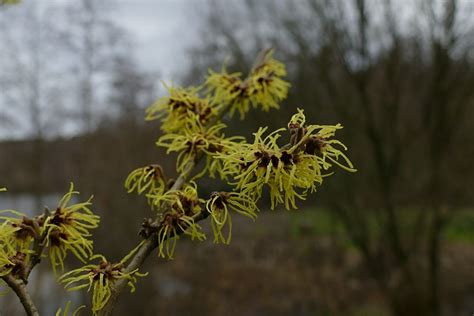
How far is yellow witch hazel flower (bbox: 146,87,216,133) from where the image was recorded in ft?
2.72

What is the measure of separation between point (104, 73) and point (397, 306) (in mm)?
7872

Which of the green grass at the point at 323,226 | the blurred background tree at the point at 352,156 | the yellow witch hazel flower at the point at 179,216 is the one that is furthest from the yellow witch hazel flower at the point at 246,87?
the green grass at the point at 323,226

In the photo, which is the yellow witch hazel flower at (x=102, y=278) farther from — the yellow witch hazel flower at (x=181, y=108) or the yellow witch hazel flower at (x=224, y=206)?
the yellow witch hazel flower at (x=181, y=108)

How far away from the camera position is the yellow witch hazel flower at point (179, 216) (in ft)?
2.09

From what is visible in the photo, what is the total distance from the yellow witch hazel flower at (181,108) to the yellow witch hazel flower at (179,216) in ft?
0.61

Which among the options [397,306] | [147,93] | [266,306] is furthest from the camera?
[147,93]

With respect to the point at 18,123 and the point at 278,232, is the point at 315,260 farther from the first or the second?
the point at 18,123

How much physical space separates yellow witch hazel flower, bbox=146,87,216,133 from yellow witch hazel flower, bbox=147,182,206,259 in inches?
7.4

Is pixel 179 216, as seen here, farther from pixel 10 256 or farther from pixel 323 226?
pixel 323 226

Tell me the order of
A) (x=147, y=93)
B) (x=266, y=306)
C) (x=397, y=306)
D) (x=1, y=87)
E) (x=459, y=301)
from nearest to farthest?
(x=397, y=306), (x=459, y=301), (x=266, y=306), (x=147, y=93), (x=1, y=87)

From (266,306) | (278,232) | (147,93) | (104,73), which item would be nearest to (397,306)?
(266,306)

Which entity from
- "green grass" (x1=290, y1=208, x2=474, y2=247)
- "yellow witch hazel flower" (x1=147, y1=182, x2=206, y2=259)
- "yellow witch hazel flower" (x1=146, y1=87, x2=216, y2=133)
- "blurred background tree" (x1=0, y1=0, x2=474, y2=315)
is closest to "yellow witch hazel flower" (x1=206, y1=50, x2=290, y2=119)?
"yellow witch hazel flower" (x1=146, y1=87, x2=216, y2=133)

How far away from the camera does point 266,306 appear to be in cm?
701

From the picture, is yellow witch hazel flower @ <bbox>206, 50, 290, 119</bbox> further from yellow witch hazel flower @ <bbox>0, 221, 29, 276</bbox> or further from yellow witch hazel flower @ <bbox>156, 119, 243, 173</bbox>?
yellow witch hazel flower @ <bbox>0, 221, 29, 276</bbox>
